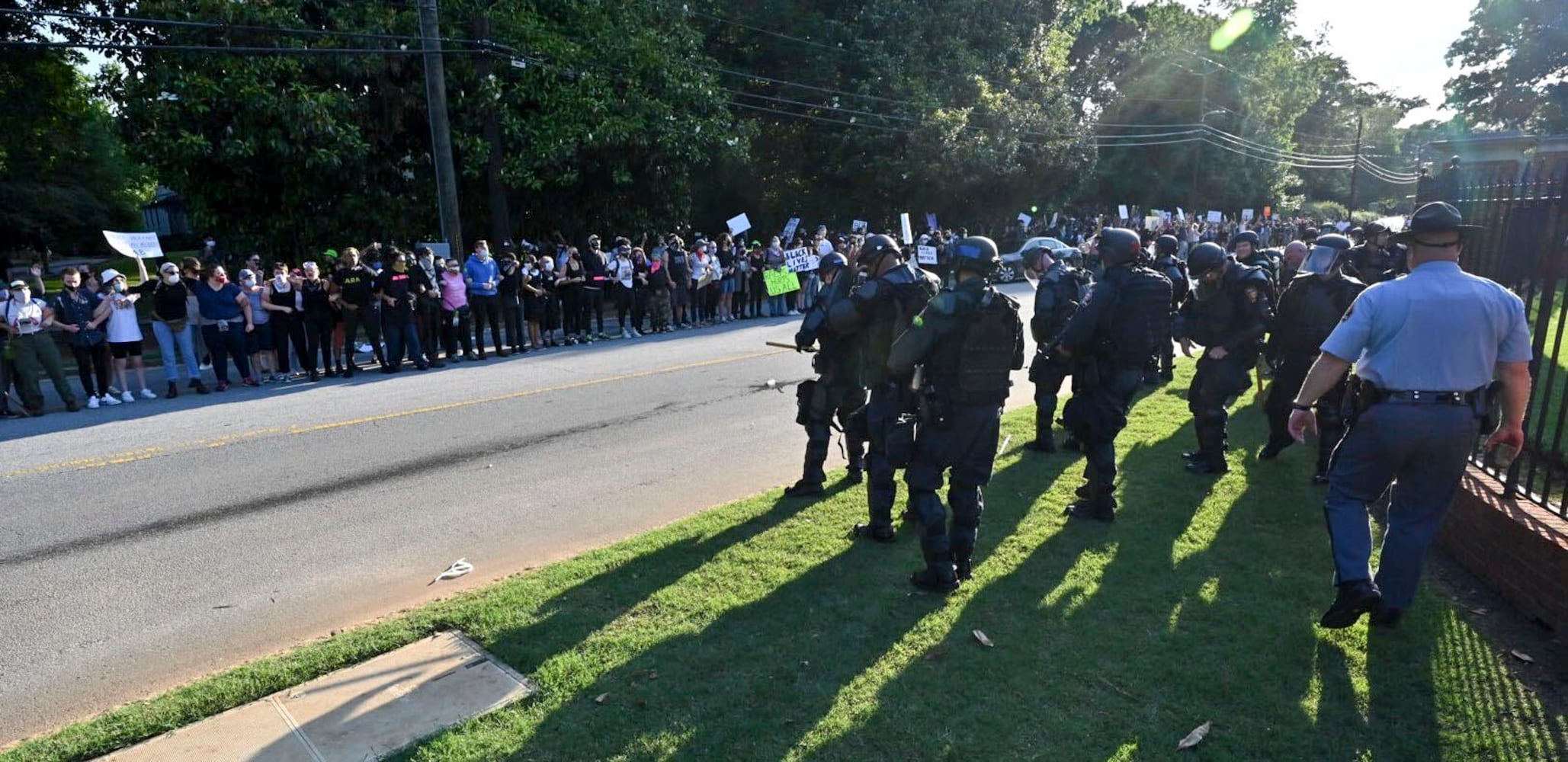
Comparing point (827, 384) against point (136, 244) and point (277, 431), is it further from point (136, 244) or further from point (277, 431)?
point (136, 244)

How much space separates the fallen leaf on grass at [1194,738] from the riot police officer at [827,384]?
8.72ft

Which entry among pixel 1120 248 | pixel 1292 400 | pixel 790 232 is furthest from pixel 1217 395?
pixel 790 232

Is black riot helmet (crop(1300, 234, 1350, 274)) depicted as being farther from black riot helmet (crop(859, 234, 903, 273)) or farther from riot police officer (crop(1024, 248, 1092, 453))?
black riot helmet (crop(859, 234, 903, 273))

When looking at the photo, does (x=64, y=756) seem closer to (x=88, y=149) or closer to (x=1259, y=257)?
(x=1259, y=257)

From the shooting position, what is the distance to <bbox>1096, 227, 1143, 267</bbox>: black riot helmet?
5820 millimetres

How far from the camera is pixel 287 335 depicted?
1257cm

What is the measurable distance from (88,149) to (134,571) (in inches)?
1409

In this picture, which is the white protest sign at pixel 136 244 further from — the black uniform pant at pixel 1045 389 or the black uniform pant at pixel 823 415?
the black uniform pant at pixel 1045 389

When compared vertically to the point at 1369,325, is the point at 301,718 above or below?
below

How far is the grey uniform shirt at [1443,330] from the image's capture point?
→ 374cm

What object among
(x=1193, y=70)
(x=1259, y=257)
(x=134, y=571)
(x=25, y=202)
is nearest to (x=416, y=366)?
(x=134, y=571)

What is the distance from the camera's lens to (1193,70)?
46312 millimetres

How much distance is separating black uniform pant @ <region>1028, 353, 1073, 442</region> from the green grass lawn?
192 cm

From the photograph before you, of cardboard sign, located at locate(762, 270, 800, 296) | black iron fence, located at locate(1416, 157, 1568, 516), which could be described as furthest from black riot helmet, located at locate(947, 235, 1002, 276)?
cardboard sign, located at locate(762, 270, 800, 296)
